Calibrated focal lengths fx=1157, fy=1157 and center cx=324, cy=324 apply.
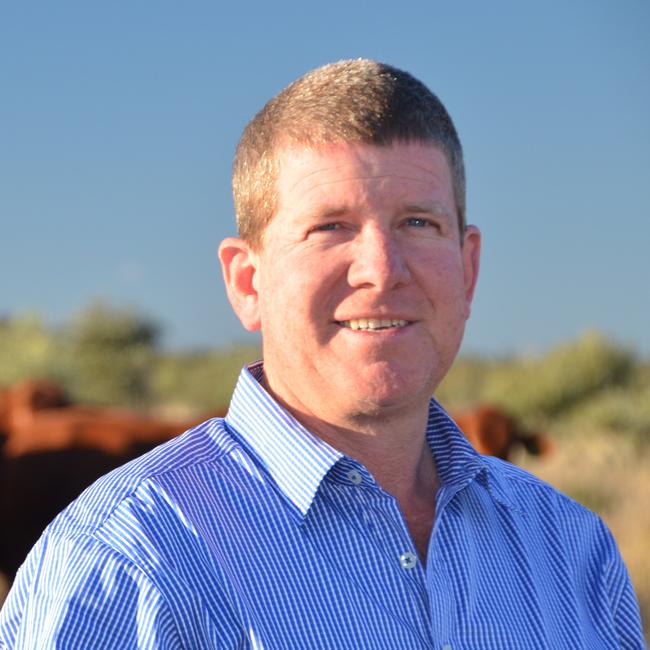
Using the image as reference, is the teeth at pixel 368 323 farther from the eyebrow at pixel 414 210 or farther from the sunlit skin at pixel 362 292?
the eyebrow at pixel 414 210

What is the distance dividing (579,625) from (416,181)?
0.87 m

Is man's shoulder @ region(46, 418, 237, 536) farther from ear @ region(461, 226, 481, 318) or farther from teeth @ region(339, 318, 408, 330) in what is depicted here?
ear @ region(461, 226, 481, 318)

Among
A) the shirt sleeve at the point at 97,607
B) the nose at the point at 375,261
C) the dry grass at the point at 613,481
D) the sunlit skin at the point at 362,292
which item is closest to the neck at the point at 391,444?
the sunlit skin at the point at 362,292

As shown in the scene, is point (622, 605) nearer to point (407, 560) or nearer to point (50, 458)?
point (407, 560)

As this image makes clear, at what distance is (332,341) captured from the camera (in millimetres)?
2045

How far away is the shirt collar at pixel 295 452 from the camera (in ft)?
6.46

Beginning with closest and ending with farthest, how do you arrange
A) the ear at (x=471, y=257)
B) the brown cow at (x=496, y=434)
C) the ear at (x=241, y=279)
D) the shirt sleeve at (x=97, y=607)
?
1. the shirt sleeve at (x=97, y=607)
2. the ear at (x=241, y=279)
3. the ear at (x=471, y=257)
4. the brown cow at (x=496, y=434)

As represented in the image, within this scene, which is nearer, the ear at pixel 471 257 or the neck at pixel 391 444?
the neck at pixel 391 444

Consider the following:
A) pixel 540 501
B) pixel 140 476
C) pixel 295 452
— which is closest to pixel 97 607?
pixel 140 476

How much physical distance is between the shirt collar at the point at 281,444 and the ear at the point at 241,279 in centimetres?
13

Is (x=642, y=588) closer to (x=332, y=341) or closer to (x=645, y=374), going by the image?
(x=332, y=341)

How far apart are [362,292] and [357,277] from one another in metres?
0.03

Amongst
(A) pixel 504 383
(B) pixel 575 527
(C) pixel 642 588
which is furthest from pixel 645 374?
(B) pixel 575 527

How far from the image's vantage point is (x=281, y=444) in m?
2.04
